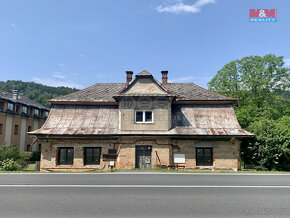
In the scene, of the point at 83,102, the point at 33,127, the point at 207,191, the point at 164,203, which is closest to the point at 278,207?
the point at 207,191

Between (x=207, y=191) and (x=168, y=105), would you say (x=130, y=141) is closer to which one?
(x=168, y=105)

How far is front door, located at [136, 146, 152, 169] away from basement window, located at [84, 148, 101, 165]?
353 centimetres

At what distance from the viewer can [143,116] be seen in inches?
691

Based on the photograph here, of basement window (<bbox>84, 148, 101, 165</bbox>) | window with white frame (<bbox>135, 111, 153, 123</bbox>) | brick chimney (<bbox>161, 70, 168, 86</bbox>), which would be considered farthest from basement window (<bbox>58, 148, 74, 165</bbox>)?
brick chimney (<bbox>161, 70, 168, 86</bbox>)

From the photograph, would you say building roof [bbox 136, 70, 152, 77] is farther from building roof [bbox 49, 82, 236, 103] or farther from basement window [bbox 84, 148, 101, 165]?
basement window [bbox 84, 148, 101, 165]

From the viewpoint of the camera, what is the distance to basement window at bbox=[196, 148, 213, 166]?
17.0m

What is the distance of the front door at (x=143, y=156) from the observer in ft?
54.6

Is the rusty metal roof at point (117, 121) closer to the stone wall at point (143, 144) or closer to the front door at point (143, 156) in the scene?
the stone wall at point (143, 144)

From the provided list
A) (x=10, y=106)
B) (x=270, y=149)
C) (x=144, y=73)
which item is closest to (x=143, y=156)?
(x=144, y=73)

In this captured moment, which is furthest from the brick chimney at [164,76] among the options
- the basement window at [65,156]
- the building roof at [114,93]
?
the basement window at [65,156]

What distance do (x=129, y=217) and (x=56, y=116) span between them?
15912mm

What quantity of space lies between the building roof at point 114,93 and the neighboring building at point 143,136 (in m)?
1.28

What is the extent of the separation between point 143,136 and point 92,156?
194 inches

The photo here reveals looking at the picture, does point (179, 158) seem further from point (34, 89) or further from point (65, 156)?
point (34, 89)
